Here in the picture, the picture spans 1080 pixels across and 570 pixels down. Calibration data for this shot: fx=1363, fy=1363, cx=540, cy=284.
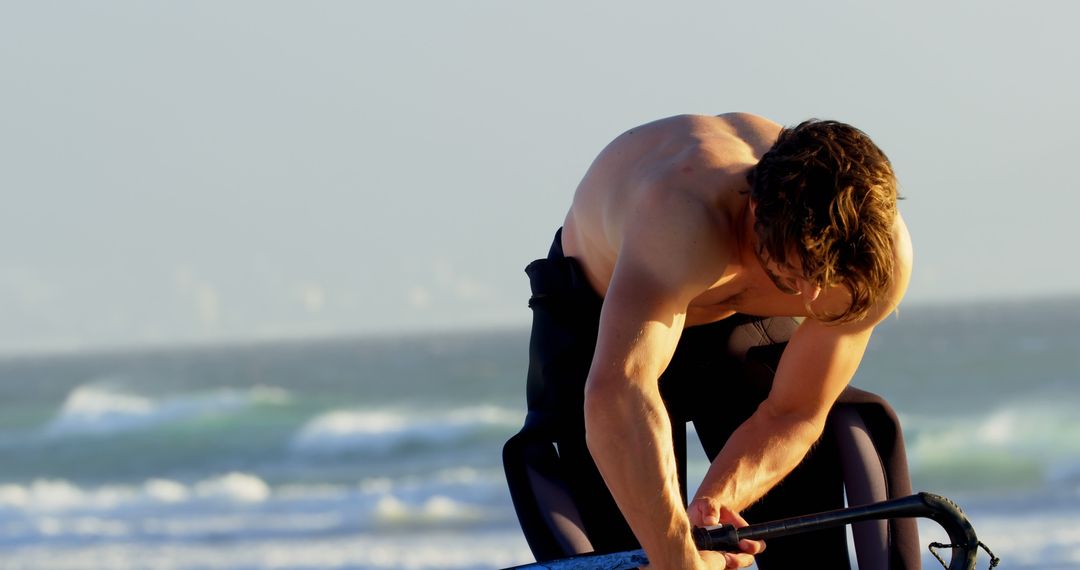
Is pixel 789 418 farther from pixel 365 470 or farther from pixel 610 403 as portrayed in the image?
pixel 365 470

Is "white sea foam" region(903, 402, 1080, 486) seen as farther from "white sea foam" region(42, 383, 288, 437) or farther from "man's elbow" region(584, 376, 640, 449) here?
"man's elbow" region(584, 376, 640, 449)

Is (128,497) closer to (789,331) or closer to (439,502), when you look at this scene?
(439,502)

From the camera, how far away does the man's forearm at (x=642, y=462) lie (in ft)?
8.16

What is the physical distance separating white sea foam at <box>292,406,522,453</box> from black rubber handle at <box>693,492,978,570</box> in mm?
13824

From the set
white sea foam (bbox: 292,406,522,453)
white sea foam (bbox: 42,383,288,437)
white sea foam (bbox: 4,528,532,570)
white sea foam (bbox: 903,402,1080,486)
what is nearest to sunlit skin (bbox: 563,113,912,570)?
white sea foam (bbox: 4,528,532,570)

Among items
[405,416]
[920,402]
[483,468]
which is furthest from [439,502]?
[920,402]

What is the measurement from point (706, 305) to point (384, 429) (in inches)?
577

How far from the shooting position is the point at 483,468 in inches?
548

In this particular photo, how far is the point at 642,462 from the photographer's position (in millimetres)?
2500

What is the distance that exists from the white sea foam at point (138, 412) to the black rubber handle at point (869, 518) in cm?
1726

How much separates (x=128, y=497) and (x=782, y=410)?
36.4ft

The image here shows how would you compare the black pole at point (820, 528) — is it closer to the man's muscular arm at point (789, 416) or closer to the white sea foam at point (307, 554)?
the man's muscular arm at point (789, 416)

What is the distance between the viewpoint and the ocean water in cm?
912

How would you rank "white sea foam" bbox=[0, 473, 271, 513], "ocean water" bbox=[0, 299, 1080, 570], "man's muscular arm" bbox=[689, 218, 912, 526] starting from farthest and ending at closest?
"white sea foam" bbox=[0, 473, 271, 513]
"ocean water" bbox=[0, 299, 1080, 570]
"man's muscular arm" bbox=[689, 218, 912, 526]
